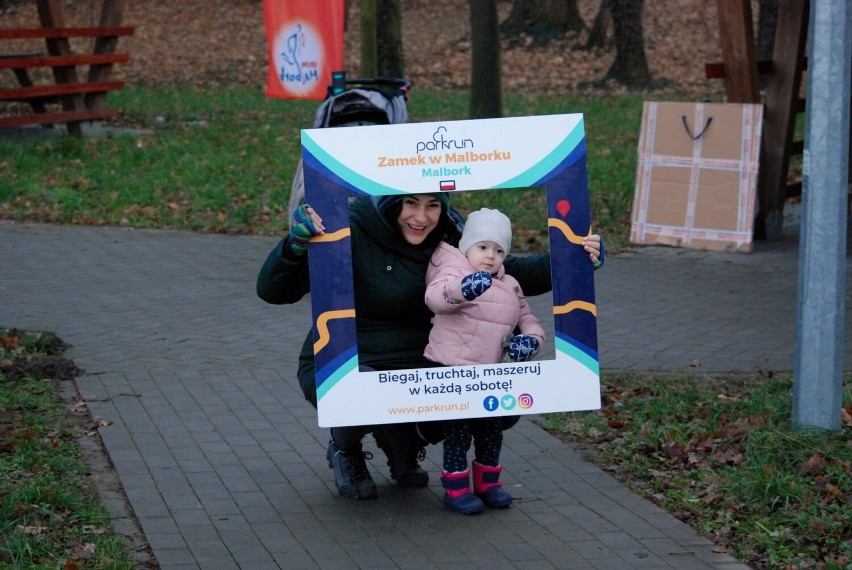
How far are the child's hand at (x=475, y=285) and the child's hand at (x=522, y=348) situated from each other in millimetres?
304

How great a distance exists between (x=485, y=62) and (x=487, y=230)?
12179mm

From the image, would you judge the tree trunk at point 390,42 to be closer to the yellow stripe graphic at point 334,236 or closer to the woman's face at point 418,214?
the woman's face at point 418,214

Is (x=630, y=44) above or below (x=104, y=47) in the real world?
below

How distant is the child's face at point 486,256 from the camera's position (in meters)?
4.71

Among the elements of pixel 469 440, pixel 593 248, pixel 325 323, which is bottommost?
pixel 469 440

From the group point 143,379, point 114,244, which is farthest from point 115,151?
point 143,379

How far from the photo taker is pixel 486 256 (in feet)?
15.5

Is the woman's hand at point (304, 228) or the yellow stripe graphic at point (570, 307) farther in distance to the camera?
the yellow stripe graphic at point (570, 307)

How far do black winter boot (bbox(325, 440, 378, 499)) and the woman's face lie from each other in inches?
39.6

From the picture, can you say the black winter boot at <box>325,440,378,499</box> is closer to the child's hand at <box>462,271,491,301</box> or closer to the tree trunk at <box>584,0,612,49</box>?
the child's hand at <box>462,271,491,301</box>

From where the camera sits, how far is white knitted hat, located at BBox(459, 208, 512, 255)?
4684mm

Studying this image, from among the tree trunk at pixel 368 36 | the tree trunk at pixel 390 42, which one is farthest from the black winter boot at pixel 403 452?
the tree trunk at pixel 390 42

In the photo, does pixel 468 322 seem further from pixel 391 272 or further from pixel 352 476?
pixel 352 476

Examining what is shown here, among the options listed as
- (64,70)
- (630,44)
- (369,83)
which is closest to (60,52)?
(64,70)
